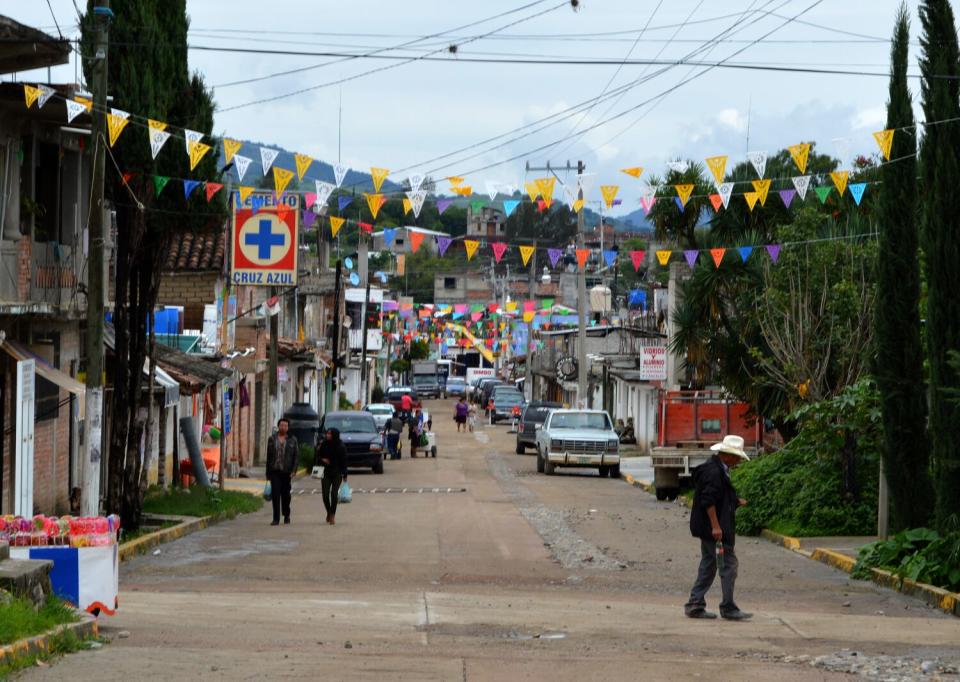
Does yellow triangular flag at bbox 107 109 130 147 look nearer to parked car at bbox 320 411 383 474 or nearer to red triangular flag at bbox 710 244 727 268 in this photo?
red triangular flag at bbox 710 244 727 268

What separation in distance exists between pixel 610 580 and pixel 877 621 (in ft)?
14.3

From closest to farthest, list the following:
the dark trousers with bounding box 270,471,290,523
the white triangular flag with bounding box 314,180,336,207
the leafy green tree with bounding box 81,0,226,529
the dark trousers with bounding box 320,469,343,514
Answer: the leafy green tree with bounding box 81,0,226,529 < the white triangular flag with bounding box 314,180,336,207 < the dark trousers with bounding box 270,471,290,523 < the dark trousers with bounding box 320,469,343,514

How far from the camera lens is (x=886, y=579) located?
1830cm

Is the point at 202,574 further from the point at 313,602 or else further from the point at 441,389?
the point at 441,389

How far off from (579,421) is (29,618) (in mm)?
34199

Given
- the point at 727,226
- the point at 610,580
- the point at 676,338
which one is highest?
the point at 727,226

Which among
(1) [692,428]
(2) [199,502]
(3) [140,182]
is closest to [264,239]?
(2) [199,502]

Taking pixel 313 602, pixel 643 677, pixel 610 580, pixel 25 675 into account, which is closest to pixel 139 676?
pixel 25 675

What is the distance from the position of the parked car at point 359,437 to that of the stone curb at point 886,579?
65.8 feet

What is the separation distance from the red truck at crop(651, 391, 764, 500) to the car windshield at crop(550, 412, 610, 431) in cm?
864

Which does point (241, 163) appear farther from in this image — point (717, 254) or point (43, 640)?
point (717, 254)

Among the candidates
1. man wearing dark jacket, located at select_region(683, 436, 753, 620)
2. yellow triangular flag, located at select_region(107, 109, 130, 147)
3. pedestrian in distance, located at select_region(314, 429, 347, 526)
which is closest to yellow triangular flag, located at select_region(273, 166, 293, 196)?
yellow triangular flag, located at select_region(107, 109, 130, 147)

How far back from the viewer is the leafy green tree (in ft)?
69.6

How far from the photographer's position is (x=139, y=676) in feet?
32.5
